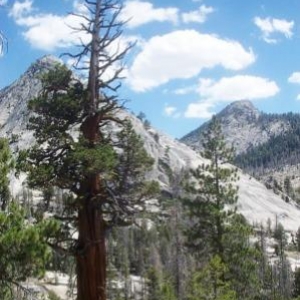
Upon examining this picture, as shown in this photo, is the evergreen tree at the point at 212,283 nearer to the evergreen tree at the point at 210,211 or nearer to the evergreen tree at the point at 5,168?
the evergreen tree at the point at 210,211

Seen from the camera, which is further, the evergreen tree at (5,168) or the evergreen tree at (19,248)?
the evergreen tree at (5,168)

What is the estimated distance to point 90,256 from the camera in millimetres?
14867

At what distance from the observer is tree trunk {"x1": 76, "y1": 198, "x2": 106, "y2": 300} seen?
48.6ft

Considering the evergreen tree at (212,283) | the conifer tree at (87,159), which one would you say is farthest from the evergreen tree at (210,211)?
the conifer tree at (87,159)

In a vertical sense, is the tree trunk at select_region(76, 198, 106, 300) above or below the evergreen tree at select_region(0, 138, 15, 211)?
below

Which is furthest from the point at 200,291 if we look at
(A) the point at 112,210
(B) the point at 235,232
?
(A) the point at 112,210

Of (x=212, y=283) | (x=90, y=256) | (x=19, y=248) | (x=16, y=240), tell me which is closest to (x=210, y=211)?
(x=212, y=283)

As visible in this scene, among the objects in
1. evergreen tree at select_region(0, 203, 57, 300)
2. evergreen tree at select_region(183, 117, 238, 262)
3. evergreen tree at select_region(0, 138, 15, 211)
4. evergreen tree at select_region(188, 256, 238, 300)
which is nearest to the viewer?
evergreen tree at select_region(0, 203, 57, 300)

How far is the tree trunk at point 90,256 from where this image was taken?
14.8 metres

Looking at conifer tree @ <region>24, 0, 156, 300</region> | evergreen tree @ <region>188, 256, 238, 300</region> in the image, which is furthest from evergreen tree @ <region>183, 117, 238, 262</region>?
conifer tree @ <region>24, 0, 156, 300</region>

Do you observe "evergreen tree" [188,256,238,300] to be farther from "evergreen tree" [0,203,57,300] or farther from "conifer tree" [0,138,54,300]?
"evergreen tree" [0,203,57,300]

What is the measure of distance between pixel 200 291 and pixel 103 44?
1418 centimetres

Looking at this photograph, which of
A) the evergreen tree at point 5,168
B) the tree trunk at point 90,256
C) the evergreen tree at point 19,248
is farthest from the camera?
the tree trunk at point 90,256

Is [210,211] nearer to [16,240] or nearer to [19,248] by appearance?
[19,248]
